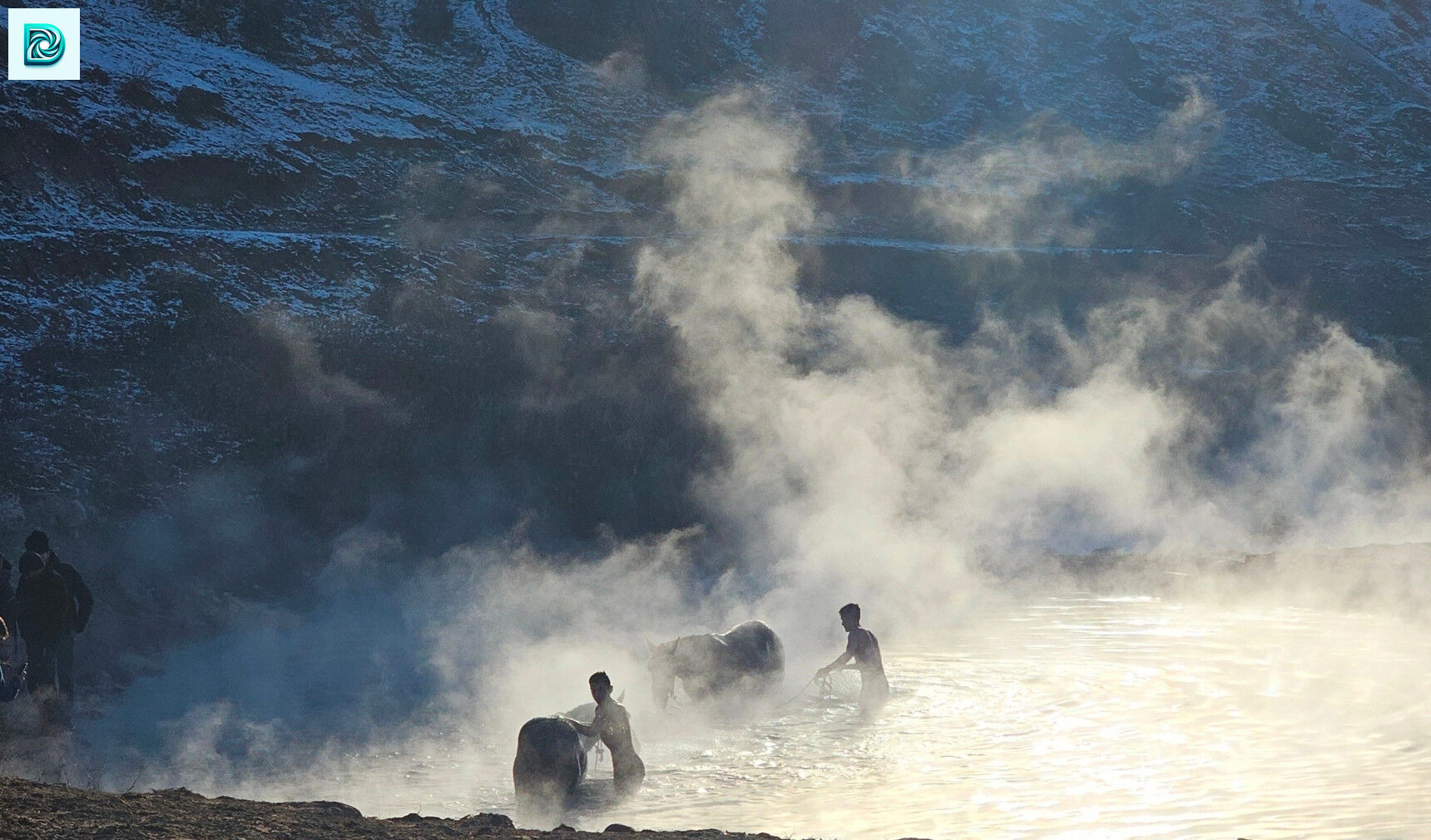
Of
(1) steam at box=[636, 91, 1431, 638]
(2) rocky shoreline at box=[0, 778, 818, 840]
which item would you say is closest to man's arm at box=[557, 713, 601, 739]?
(2) rocky shoreline at box=[0, 778, 818, 840]

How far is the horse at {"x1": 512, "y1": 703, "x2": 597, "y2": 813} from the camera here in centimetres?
818

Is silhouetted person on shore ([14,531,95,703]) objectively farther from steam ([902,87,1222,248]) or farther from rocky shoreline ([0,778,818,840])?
steam ([902,87,1222,248])

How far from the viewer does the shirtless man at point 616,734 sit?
27.8 ft

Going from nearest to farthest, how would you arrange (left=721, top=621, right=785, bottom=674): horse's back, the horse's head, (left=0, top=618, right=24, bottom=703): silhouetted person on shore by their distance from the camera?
(left=0, top=618, right=24, bottom=703): silhouetted person on shore → the horse's head → (left=721, top=621, right=785, bottom=674): horse's back

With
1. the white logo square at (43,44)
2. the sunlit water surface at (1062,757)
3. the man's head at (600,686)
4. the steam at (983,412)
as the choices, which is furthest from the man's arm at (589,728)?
the white logo square at (43,44)

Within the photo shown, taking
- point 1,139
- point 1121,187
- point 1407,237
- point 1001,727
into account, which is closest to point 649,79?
point 1121,187

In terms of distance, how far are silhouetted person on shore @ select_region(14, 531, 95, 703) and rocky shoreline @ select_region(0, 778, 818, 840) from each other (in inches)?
151

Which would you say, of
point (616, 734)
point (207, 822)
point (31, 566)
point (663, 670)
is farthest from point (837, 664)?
point (31, 566)

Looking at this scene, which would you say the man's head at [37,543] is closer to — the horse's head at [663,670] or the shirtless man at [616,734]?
the shirtless man at [616,734]

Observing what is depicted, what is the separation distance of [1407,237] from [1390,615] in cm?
2559

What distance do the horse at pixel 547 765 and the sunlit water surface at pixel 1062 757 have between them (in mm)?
144

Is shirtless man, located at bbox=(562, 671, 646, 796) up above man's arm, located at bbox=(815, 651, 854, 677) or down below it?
below

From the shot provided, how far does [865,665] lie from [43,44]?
21730mm

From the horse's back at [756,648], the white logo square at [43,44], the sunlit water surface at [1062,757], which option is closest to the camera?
the sunlit water surface at [1062,757]
